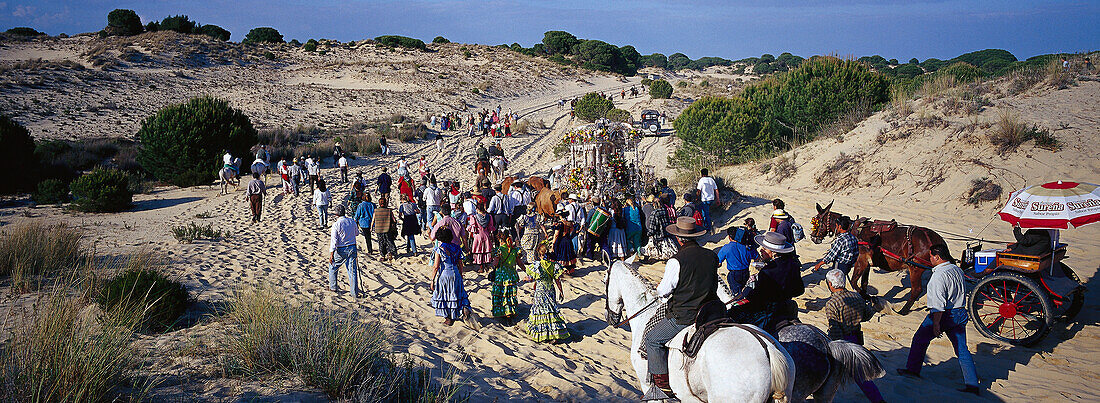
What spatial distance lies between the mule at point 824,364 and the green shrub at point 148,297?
6404 millimetres

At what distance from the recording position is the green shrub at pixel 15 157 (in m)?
17.4

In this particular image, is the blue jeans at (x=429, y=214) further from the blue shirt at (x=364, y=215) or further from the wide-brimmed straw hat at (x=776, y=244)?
the wide-brimmed straw hat at (x=776, y=244)

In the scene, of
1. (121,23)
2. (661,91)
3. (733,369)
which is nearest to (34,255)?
(733,369)

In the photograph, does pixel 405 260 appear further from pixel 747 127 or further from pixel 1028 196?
pixel 747 127

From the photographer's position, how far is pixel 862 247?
7734 millimetres

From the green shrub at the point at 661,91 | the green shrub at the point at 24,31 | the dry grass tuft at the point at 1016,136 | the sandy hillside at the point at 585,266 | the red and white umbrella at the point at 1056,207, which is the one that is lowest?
the sandy hillside at the point at 585,266

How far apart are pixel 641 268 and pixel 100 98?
39999mm

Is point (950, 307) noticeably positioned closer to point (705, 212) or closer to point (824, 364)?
point (824, 364)

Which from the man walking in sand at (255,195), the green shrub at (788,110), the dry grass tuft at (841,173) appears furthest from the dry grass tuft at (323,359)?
the green shrub at (788,110)

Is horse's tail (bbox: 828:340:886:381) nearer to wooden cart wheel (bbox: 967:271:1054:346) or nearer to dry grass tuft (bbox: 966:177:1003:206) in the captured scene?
wooden cart wheel (bbox: 967:271:1054:346)

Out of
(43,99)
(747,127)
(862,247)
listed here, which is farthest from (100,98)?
(862,247)

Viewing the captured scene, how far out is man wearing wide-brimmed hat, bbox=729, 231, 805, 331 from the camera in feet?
16.8

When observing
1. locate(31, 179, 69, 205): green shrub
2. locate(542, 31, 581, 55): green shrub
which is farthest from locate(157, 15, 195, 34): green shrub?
locate(31, 179, 69, 205): green shrub

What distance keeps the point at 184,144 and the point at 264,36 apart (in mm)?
60985
